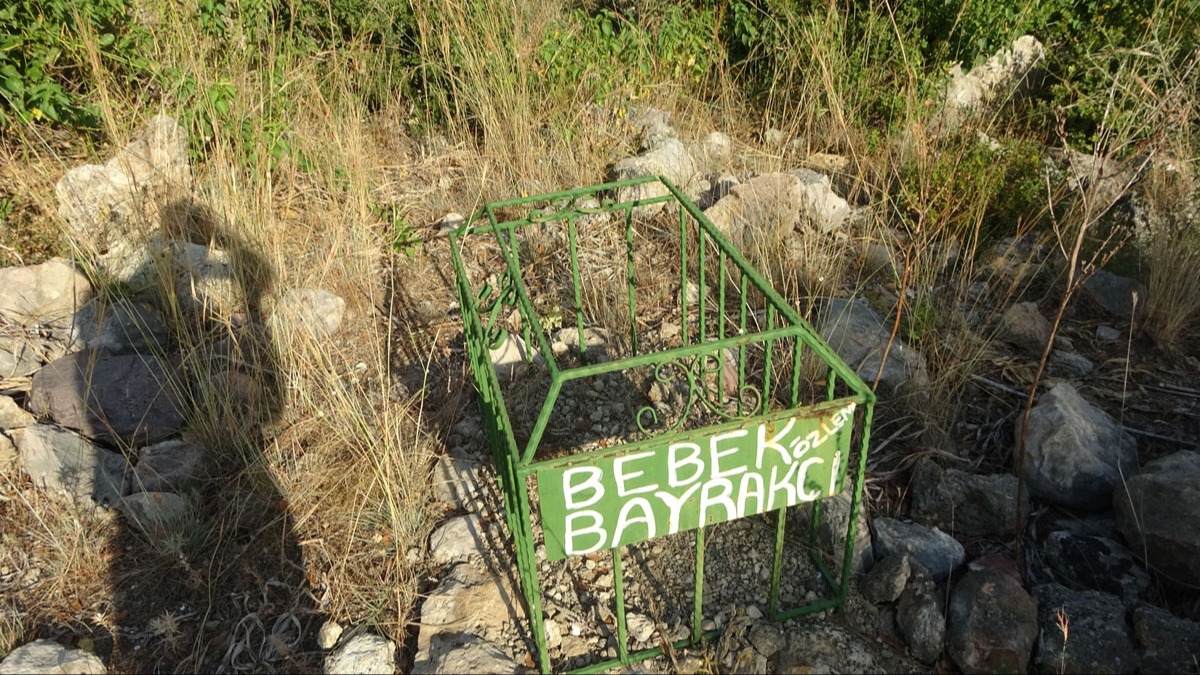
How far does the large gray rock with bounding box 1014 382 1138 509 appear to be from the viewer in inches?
109

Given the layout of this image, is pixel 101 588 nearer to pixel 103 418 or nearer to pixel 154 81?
pixel 103 418

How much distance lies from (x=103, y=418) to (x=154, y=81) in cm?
203

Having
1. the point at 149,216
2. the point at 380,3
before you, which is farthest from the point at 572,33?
the point at 149,216

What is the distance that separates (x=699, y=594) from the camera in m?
2.26

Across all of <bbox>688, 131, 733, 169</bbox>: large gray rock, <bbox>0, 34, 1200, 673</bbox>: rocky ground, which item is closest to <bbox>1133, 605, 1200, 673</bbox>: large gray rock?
<bbox>0, 34, 1200, 673</bbox>: rocky ground

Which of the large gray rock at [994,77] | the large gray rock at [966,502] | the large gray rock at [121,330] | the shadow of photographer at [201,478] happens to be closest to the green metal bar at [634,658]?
the shadow of photographer at [201,478]

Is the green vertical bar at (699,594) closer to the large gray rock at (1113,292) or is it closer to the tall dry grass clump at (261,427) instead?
the tall dry grass clump at (261,427)

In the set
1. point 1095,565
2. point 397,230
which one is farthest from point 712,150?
point 1095,565

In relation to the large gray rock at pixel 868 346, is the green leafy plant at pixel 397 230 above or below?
above

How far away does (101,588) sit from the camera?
2.71 metres

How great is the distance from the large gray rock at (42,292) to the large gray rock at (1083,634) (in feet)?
13.3

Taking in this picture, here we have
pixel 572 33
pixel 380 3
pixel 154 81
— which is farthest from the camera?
pixel 380 3

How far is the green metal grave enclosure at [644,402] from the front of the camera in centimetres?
198

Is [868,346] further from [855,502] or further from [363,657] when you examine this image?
→ [363,657]
